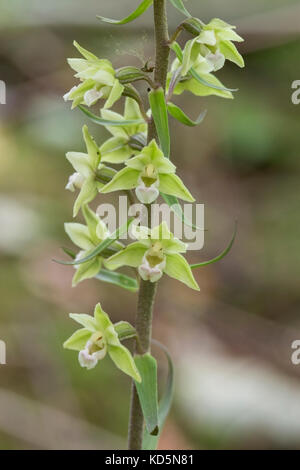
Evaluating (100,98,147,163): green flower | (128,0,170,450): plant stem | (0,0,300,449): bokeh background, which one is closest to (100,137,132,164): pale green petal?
(100,98,147,163): green flower

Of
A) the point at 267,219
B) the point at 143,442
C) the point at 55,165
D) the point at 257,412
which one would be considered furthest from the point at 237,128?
the point at 143,442

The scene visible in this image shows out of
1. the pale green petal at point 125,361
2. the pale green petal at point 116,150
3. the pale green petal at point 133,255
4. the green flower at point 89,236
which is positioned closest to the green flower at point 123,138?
the pale green petal at point 116,150

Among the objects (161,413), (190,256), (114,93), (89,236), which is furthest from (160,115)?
(190,256)

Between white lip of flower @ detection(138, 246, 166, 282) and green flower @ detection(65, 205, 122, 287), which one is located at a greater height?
green flower @ detection(65, 205, 122, 287)

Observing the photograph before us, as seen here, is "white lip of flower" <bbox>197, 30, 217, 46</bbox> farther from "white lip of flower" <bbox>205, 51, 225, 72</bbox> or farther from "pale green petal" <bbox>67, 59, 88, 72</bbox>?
"pale green petal" <bbox>67, 59, 88, 72</bbox>

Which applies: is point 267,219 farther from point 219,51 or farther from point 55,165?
point 219,51

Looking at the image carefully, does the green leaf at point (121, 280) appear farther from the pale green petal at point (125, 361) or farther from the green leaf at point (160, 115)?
the green leaf at point (160, 115)

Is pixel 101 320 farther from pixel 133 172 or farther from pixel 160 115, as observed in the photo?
pixel 160 115
